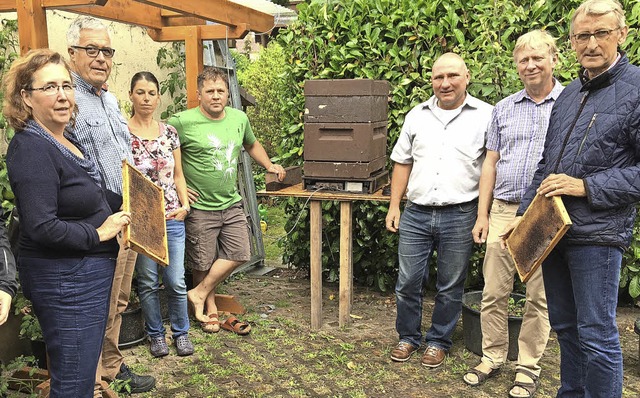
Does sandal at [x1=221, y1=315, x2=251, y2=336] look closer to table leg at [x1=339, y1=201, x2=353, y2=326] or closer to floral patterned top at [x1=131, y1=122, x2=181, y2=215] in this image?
table leg at [x1=339, y1=201, x2=353, y2=326]

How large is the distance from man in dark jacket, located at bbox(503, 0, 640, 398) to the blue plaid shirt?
2.42 m

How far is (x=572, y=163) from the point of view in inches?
120

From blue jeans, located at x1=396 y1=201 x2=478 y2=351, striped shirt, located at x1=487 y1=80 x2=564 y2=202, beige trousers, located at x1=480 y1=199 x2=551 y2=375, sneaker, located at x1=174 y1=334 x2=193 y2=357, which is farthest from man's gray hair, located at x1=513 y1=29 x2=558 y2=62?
sneaker, located at x1=174 y1=334 x2=193 y2=357

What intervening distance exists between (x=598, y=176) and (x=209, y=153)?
3.15m

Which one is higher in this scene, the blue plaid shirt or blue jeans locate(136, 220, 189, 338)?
the blue plaid shirt

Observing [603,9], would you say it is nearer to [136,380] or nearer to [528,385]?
[528,385]

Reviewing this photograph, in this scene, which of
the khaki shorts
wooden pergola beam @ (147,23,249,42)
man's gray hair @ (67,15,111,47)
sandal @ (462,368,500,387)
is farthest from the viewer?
wooden pergola beam @ (147,23,249,42)

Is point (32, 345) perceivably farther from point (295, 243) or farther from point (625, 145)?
point (625, 145)

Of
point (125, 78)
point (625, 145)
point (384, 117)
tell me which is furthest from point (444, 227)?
point (125, 78)

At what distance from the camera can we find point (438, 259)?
4.67m

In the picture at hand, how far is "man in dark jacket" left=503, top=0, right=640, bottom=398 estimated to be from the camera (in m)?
2.86

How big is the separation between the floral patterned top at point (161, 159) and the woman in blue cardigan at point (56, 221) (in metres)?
1.61

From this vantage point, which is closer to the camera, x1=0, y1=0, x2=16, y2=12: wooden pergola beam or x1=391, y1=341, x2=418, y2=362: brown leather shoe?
x1=0, y1=0, x2=16, y2=12: wooden pergola beam

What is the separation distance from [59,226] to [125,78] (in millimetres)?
4165
